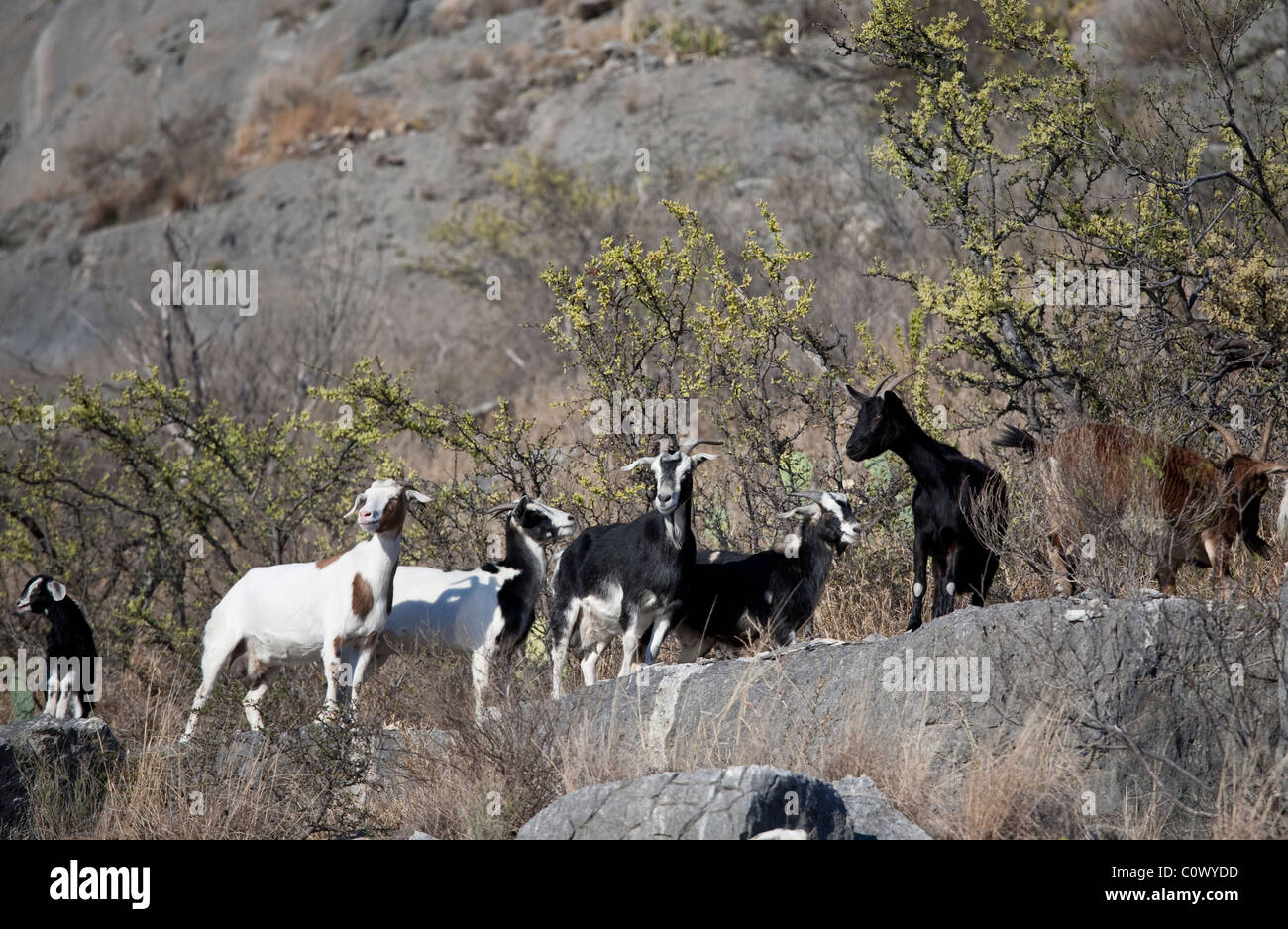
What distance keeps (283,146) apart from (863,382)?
25990mm

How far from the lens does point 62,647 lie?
10.4 m

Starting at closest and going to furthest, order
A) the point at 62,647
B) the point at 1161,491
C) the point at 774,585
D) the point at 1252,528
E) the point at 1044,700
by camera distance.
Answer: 1. the point at 1044,700
2. the point at 1161,491
3. the point at 1252,528
4. the point at 774,585
5. the point at 62,647

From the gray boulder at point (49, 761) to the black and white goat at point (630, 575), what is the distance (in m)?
3.01

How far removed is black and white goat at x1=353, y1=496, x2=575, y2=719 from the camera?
9.75 m

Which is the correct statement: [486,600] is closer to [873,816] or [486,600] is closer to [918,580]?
[918,580]

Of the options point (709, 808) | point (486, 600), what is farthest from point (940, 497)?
point (486, 600)

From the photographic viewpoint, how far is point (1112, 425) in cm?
855

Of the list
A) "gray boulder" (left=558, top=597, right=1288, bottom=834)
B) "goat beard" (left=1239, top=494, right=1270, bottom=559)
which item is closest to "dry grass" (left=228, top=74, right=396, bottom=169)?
"gray boulder" (left=558, top=597, right=1288, bottom=834)

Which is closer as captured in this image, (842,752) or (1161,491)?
(842,752)

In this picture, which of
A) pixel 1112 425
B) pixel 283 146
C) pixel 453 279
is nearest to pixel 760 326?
pixel 1112 425

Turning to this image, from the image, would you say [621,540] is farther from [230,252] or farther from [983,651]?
[230,252]

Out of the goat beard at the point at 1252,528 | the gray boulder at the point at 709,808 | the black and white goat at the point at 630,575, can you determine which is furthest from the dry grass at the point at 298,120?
the gray boulder at the point at 709,808

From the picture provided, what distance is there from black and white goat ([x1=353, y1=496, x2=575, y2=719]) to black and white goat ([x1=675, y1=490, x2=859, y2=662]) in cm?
114

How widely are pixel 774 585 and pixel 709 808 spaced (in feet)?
10.9
